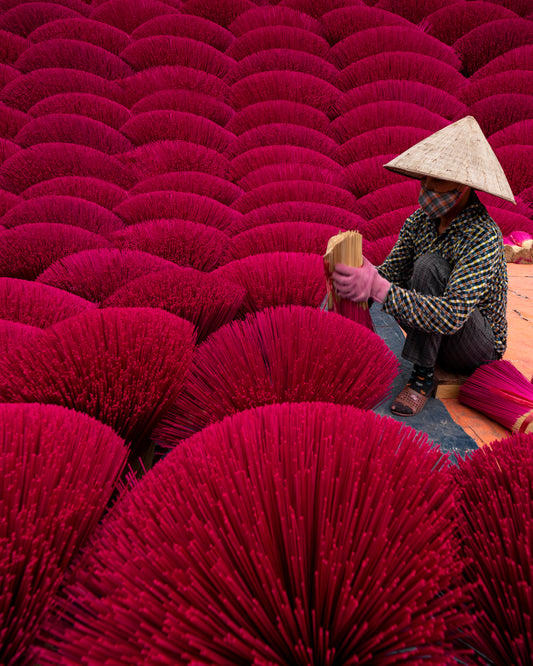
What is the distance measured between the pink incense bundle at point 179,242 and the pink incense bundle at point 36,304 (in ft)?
0.82

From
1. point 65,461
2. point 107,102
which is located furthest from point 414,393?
point 107,102

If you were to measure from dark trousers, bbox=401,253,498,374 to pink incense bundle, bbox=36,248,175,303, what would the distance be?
436 mm

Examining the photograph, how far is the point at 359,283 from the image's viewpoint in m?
0.63

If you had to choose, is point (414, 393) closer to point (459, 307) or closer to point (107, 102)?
point (459, 307)

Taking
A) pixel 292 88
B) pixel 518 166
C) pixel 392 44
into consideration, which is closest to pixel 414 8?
pixel 392 44

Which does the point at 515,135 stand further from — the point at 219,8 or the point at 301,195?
the point at 219,8

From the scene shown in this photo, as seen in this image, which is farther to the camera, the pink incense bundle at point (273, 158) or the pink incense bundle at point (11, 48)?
the pink incense bundle at point (11, 48)

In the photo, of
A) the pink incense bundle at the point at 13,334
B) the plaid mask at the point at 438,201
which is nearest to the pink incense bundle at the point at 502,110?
the plaid mask at the point at 438,201

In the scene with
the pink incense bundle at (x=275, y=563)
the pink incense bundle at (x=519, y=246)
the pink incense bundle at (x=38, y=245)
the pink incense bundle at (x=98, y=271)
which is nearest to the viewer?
the pink incense bundle at (x=275, y=563)

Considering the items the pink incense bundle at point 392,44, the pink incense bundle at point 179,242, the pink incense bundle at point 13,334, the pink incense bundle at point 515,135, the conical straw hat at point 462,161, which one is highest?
the pink incense bundle at point 392,44

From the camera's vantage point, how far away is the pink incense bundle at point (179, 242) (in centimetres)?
93

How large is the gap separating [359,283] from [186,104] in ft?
3.51

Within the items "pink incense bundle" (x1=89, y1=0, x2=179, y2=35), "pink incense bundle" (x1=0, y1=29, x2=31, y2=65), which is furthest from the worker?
"pink incense bundle" (x1=0, y1=29, x2=31, y2=65)

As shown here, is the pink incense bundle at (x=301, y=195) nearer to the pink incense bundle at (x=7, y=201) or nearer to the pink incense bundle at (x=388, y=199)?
the pink incense bundle at (x=388, y=199)
